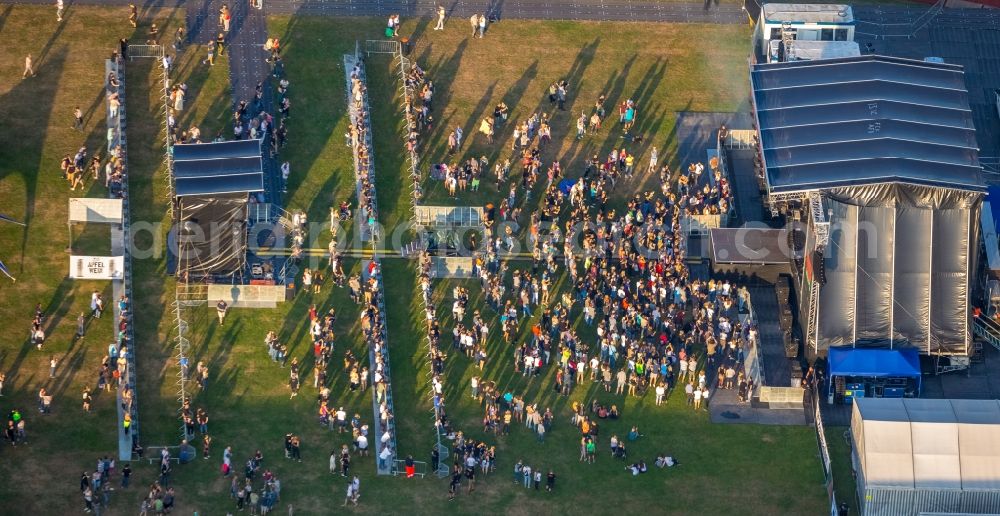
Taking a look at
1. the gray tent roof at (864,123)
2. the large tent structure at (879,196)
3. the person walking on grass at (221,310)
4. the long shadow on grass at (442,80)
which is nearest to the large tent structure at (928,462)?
the large tent structure at (879,196)

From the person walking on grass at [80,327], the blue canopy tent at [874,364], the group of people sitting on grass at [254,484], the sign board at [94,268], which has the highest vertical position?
the sign board at [94,268]

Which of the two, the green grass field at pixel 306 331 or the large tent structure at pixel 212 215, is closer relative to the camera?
the green grass field at pixel 306 331

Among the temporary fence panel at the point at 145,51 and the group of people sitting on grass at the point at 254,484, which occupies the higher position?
the temporary fence panel at the point at 145,51

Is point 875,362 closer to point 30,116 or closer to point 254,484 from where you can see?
point 254,484

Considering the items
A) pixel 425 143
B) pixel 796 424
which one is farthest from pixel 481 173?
pixel 796 424

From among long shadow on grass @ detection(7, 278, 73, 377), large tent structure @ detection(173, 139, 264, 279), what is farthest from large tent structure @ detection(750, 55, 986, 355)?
long shadow on grass @ detection(7, 278, 73, 377)

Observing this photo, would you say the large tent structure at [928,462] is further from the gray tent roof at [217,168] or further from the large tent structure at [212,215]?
the gray tent roof at [217,168]
